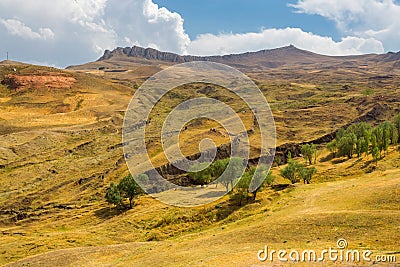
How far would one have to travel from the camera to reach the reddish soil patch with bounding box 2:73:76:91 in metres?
155

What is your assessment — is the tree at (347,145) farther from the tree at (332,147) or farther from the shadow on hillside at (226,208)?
the shadow on hillside at (226,208)

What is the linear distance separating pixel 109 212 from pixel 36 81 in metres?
121

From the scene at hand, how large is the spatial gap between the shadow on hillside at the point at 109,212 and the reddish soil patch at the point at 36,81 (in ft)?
371

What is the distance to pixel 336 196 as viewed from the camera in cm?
4428

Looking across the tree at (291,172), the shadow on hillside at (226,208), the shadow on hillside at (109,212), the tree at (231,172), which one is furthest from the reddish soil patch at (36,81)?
the shadow on hillside at (226,208)

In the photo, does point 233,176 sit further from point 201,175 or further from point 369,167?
point 369,167

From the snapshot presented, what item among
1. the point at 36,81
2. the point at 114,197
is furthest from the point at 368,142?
the point at 36,81

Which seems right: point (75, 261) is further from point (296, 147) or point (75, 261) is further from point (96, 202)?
point (296, 147)

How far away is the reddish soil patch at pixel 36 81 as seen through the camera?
6102 inches

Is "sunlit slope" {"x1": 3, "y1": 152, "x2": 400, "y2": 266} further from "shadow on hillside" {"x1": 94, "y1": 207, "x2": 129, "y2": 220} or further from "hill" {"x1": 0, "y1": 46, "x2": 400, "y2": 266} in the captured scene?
"shadow on hillside" {"x1": 94, "y1": 207, "x2": 129, "y2": 220}

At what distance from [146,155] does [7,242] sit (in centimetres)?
4203

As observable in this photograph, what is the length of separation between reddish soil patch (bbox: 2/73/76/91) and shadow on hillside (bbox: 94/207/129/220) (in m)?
113

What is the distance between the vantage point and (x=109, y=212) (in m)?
58.7

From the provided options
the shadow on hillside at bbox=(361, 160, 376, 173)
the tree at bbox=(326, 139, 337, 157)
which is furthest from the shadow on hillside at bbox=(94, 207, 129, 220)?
the tree at bbox=(326, 139, 337, 157)
